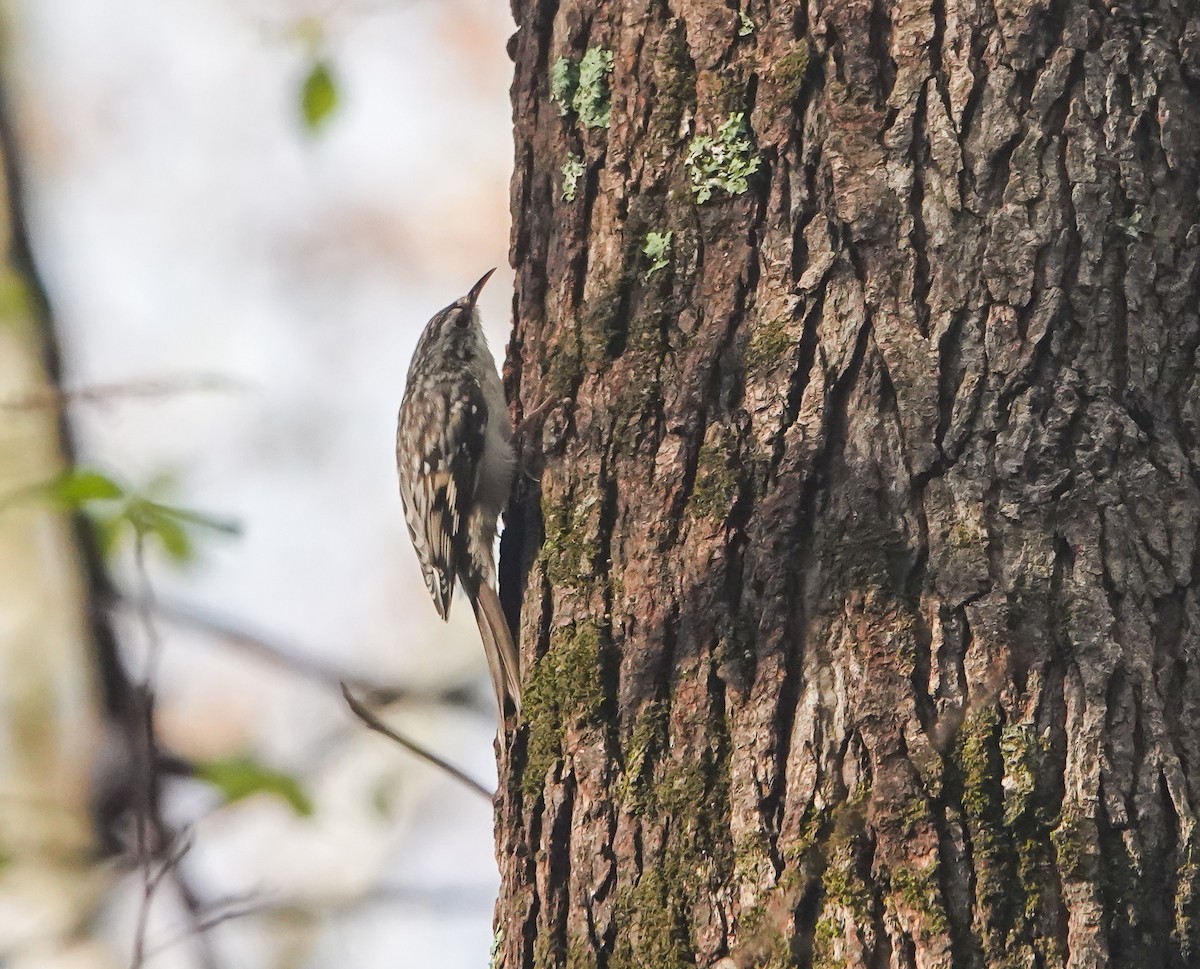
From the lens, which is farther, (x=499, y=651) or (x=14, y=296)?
(x=14, y=296)

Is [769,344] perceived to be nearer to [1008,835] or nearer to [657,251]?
[657,251]

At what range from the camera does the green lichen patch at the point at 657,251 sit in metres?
2.18

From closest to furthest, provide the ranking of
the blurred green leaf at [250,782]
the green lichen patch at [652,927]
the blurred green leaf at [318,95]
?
the green lichen patch at [652,927] → the blurred green leaf at [250,782] → the blurred green leaf at [318,95]

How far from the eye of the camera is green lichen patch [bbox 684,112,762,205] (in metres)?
2.11

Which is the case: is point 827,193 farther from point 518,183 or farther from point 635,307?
point 518,183

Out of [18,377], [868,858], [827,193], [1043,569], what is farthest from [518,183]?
[18,377]

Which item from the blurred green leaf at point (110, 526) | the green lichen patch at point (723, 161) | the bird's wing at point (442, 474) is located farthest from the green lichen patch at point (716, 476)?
the bird's wing at point (442, 474)

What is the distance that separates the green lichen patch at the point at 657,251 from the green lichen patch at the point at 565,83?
0.36m

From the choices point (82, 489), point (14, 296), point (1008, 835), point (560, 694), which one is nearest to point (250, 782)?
point (82, 489)

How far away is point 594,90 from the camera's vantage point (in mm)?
2350

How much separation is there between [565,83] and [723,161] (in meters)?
0.44

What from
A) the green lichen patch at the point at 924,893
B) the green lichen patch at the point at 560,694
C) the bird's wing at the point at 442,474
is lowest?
the green lichen patch at the point at 924,893

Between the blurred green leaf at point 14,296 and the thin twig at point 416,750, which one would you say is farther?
the blurred green leaf at point 14,296

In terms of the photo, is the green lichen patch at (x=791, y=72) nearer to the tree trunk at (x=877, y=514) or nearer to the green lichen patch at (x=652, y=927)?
the tree trunk at (x=877, y=514)
